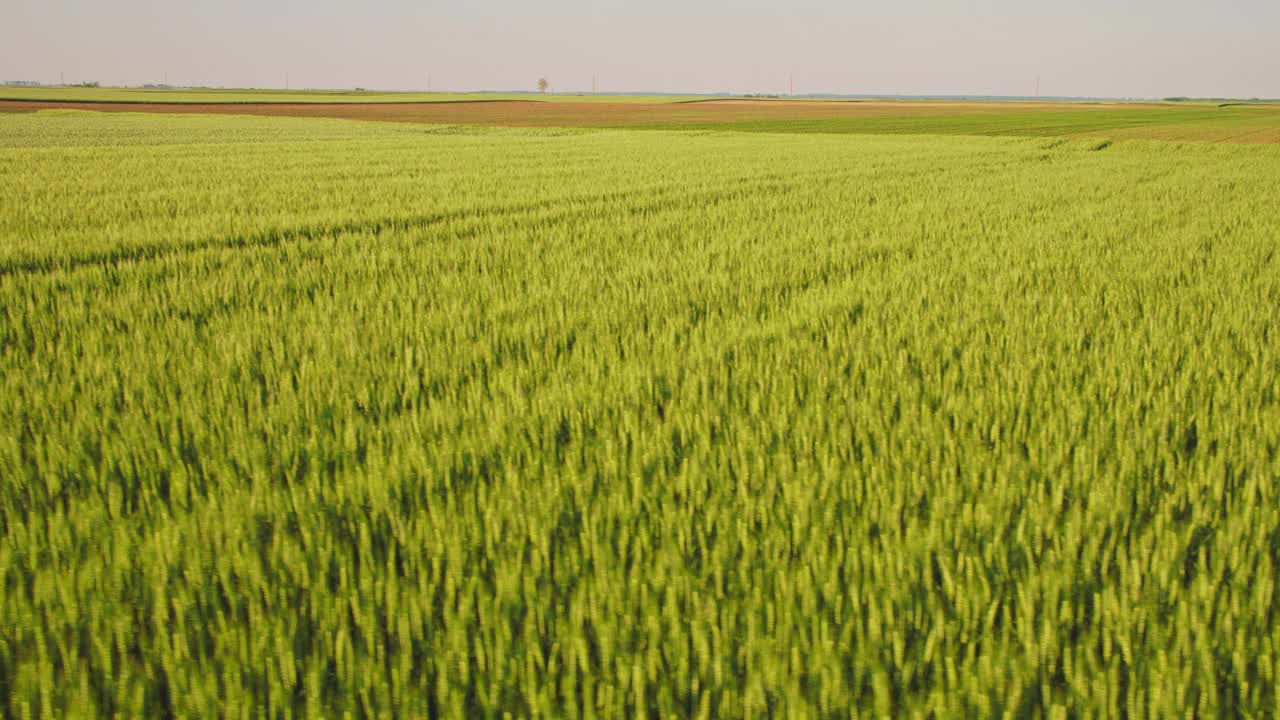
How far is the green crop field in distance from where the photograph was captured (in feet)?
4.32

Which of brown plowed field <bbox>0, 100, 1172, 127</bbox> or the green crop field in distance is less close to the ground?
brown plowed field <bbox>0, 100, 1172, 127</bbox>

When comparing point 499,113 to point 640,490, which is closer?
point 640,490

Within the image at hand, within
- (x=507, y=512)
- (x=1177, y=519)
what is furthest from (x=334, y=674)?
(x=1177, y=519)

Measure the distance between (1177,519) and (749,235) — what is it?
17.3 feet

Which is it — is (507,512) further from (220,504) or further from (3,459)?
(3,459)

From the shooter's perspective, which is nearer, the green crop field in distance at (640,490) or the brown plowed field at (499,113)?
the green crop field in distance at (640,490)

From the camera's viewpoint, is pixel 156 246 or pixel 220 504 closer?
pixel 220 504

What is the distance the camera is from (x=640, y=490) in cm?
193

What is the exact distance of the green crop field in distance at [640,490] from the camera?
132cm

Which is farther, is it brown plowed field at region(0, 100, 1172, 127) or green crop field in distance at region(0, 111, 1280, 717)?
brown plowed field at region(0, 100, 1172, 127)

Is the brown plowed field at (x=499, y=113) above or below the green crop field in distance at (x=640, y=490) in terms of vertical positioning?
above

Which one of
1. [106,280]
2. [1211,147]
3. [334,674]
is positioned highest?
[1211,147]

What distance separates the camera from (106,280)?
4957 mm

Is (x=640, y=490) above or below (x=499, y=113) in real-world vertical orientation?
below
